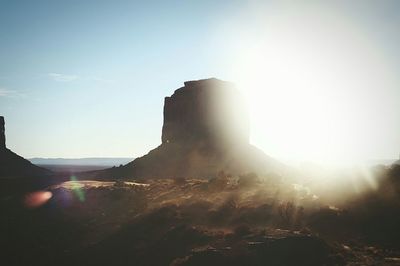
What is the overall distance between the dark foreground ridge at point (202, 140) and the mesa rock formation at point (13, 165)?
19.1 meters

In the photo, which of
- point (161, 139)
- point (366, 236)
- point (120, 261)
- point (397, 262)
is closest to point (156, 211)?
point (120, 261)

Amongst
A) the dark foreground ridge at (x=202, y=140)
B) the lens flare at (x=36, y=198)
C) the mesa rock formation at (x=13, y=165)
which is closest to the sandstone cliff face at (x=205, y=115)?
the dark foreground ridge at (x=202, y=140)

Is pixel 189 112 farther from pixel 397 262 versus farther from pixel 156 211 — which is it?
pixel 397 262

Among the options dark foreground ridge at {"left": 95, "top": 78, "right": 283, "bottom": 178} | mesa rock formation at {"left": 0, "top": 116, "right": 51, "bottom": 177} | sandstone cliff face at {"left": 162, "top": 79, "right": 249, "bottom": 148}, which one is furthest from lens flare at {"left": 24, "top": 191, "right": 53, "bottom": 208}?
mesa rock formation at {"left": 0, "top": 116, "right": 51, "bottom": 177}

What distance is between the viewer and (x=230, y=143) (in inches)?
2987

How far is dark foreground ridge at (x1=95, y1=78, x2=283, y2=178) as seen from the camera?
6488cm

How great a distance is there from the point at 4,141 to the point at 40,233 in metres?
66.5

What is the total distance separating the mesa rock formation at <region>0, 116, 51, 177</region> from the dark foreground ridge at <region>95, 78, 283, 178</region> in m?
19.1

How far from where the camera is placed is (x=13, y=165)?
7825cm

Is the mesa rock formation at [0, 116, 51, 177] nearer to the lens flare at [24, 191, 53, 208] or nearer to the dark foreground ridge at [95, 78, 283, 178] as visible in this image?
the dark foreground ridge at [95, 78, 283, 178]

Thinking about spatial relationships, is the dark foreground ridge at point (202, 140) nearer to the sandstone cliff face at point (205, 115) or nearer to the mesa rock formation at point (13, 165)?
the sandstone cliff face at point (205, 115)

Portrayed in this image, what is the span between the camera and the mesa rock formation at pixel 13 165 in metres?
74.9

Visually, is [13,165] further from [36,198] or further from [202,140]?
[36,198]

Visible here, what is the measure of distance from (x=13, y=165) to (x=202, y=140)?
3597 centimetres
